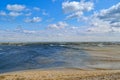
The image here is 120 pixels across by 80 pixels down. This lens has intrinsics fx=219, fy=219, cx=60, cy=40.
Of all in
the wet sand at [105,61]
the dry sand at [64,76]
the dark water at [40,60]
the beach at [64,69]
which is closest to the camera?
the dry sand at [64,76]

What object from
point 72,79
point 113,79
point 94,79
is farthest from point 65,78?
point 113,79

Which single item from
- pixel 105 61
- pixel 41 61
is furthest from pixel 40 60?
pixel 105 61

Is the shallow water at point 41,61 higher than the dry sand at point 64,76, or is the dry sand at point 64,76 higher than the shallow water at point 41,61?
the dry sand at point 64,76

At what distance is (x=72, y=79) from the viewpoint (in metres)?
20.7

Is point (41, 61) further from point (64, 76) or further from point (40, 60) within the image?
point (64, 76)

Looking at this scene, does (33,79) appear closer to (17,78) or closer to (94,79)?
(17,78)

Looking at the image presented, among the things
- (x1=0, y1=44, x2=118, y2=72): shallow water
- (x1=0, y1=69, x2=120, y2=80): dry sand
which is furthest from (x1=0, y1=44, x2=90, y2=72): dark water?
(x1=0, y1=69, x2=120, y2=80): dry sand

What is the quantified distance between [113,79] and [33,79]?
7.63 m

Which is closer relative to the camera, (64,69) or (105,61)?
(64,69)

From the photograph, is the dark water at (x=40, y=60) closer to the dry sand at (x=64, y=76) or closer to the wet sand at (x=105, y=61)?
the wet sand at (x=105, y=61)

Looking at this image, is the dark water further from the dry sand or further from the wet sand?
the dry sand

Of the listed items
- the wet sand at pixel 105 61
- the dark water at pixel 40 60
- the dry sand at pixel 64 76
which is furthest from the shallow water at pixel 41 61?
the dry sand at pixel 64 76

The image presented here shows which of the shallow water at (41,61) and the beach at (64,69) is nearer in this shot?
the beach at (64,69)

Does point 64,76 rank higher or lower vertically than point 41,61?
higher
